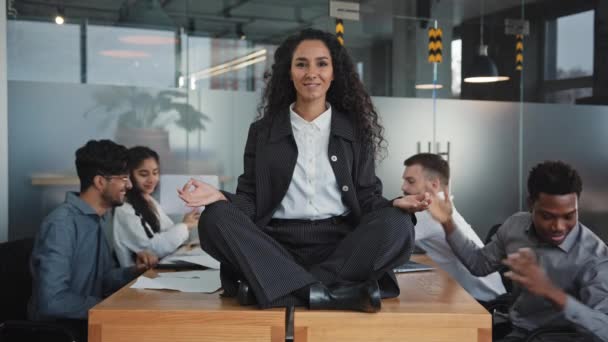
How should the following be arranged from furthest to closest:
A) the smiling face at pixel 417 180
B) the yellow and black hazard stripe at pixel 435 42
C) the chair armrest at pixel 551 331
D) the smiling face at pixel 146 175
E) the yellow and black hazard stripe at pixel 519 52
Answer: the yellow and black hazard stripe at pixel 519 52
the yellow and black hazard stripe at pixel 435 42
the smiling face at pixel 146 175
the smiling face at pixel 417 180
the chair armrest at pixel 551 331

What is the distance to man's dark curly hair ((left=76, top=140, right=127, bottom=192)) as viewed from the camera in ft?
9.22

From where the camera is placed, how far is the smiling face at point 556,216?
2465 millimetres

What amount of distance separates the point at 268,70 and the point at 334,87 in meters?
1.66

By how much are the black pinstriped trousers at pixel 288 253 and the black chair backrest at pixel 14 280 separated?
890 mm

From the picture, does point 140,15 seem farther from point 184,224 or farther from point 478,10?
point 478,10

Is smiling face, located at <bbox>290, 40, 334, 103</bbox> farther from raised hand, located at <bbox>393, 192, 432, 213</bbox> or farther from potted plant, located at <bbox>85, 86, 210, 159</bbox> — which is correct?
potted plant, located at <bbox>85, 86, 210, 159</bbox>

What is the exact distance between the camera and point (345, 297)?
6.34ft

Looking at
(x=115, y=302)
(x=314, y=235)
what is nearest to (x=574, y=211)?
(x=314, y=235)

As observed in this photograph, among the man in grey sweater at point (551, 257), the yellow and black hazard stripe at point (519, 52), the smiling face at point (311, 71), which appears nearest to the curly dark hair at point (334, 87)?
the smiling face at point (311, 71)

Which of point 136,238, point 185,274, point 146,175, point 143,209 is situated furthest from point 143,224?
point 185,274

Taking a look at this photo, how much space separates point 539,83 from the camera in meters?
6.21

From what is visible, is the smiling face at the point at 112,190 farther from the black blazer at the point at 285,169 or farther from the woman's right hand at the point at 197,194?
the woman's right hand at the point at 197,194

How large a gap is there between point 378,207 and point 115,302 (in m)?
0.85

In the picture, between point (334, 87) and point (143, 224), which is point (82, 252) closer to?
point (143, 224)
